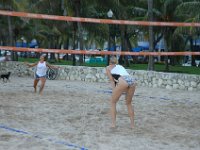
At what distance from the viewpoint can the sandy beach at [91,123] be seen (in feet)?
20.1

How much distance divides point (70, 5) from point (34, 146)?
16.5 metres

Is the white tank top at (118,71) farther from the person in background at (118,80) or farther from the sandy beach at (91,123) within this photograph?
the sandy beach at (91,123)

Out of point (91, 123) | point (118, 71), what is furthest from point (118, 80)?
point (91, 123)

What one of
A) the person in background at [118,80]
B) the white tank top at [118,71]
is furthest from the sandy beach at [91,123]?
the white tank top at [118,71]

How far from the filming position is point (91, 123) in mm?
7695

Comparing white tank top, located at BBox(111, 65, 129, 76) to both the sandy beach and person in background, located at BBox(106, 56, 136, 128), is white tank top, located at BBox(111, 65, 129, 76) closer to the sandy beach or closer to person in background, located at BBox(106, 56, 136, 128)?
person in background, located at BBox(106, 56, 136, 128)

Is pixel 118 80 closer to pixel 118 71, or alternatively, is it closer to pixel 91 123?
pixel 118 71

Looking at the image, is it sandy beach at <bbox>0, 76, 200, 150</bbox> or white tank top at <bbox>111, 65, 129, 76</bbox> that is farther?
white tank top at <bbox>111, 65, 129, 76</bbox>

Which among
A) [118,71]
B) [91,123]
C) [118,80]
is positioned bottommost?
[91,123]

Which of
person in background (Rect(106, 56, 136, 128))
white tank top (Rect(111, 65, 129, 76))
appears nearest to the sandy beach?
person in background (Rect(106, 56, 136, 128))

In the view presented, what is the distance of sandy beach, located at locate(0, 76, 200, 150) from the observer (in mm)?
6117

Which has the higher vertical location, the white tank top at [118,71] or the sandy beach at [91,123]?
the white tank top at [118,71]

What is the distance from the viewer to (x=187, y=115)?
29.7ft

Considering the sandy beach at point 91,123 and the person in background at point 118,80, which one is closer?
the sandy beach at point 91,123
